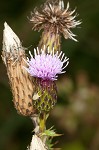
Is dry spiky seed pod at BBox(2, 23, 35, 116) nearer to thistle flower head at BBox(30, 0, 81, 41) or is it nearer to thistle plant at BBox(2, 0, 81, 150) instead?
thistle plant at BBox(2, 0, 81, 150)

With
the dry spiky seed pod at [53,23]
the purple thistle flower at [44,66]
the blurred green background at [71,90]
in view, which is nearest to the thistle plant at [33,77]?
the purple thistle flower at [44,66]

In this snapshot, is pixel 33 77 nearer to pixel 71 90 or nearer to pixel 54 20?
pixel 54 20

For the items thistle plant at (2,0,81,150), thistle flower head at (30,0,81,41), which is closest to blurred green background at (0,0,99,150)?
thistle flower head at (30,0,81,41)

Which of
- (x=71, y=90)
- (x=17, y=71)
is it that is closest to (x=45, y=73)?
(x=17, y=71)

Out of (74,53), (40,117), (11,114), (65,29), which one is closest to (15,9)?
(74,53)

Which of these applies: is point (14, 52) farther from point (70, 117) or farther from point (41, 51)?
point (70, 117)

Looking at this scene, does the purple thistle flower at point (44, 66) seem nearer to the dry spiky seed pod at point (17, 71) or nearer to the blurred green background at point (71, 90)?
the dry spiky seed pod at point (17, 71)
